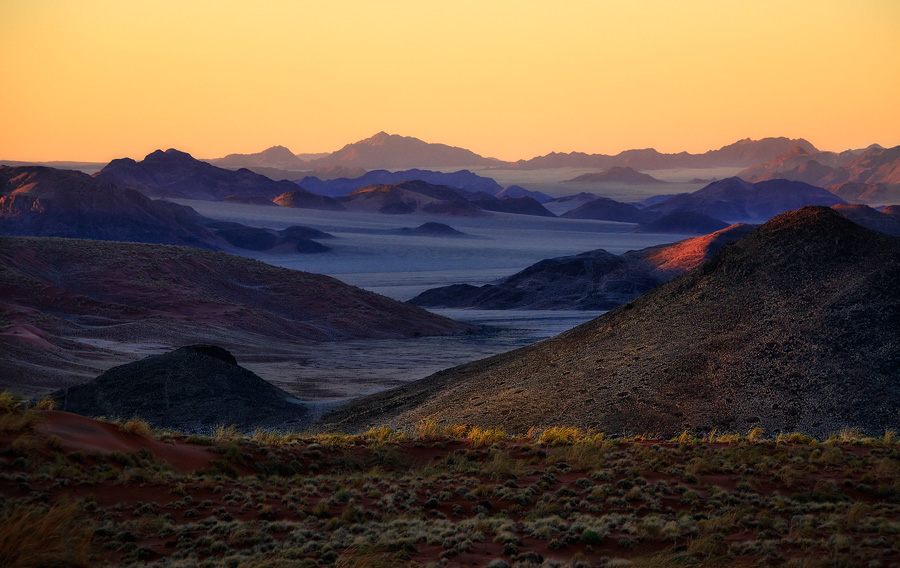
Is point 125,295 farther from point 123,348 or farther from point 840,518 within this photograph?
point 840,518

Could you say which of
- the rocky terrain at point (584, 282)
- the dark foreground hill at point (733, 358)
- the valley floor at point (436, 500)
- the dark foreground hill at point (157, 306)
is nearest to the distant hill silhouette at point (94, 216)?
the rocky terrain at point (584, 282)

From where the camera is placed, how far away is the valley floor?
30.4ft

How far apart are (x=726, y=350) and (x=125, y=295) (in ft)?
170

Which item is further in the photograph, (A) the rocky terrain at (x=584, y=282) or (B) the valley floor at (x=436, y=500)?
(A) the rocky terrain at (x=584, y=282)

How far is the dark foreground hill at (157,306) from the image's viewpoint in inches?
1817

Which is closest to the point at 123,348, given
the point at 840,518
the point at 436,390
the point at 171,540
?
the point at 436,390

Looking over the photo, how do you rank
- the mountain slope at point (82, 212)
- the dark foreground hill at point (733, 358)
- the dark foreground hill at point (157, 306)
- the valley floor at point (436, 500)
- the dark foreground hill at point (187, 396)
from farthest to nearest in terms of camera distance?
1. the mountain slope at point (82, 212)
2. the dark foreground hill at point (157, 306)
3. the dark foreground hill at point (187, 396)
4. the dark foreground hill at point (733, 358)
5. the valley floor at point (436, 500)

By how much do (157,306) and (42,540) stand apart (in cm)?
5643

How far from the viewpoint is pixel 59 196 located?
485ft

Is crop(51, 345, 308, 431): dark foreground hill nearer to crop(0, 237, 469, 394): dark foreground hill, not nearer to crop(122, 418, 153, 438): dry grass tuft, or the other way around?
crop(0, 237, 469, 394): dark foreground hill

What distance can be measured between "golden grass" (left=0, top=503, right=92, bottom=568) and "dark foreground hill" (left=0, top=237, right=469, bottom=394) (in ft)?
99.1

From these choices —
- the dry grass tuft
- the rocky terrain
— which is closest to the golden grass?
the dry grass tuft

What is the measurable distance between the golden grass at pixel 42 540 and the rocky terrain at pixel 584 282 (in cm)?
7830

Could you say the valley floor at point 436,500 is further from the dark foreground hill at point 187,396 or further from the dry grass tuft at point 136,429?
the dark foreground hill at point 187,396
